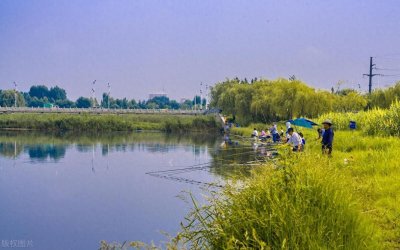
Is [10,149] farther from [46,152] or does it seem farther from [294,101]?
[294,101]

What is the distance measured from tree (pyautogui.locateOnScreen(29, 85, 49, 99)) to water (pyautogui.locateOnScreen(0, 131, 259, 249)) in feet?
453

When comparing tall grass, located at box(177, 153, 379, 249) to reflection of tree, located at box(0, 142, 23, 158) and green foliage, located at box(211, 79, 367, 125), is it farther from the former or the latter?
green foliage, located at box(211, 79, 367, 125)

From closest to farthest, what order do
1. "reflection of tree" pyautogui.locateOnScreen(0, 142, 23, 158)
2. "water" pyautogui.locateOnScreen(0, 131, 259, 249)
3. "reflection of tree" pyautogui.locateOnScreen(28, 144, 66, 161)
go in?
"water" pyautogui.locateOnScreen(0, 131, 259, 249) → "reflection of tree" pyautogui.locateOnScreen(28, 144, 66, 161) → "reflection of tree" pyautogui.locateOnScreen(0, 142, 23, 158)

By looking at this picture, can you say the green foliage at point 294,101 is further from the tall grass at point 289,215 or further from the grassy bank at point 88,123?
the tall grass at point 289,215

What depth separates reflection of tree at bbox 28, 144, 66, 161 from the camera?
40500mm

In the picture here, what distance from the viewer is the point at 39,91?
17300 cm

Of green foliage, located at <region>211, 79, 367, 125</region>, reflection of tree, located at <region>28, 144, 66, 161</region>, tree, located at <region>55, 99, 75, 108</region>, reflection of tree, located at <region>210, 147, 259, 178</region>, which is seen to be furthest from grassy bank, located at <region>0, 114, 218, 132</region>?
tree, located at <region>55, 99, 75, 108</region>

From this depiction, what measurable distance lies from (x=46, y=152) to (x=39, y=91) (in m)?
136

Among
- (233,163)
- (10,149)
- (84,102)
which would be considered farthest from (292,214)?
(84,102)

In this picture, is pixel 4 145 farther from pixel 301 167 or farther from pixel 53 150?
pixel 301 167

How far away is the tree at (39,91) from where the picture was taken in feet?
568

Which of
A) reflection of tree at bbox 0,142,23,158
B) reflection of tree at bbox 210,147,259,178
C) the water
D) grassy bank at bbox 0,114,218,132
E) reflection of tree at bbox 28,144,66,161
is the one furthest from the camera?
grassy bank at bbox 0,114,218,132

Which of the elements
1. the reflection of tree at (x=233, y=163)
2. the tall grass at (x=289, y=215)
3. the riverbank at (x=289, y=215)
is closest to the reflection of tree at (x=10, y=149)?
the reflection of tree at (x=233, y=163)

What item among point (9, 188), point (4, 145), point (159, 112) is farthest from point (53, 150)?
point (159, 112)
